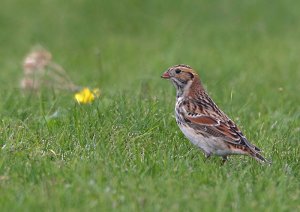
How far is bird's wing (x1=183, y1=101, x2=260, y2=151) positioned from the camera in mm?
7766

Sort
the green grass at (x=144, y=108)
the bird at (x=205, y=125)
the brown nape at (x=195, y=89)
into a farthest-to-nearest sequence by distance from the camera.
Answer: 1. the brown nape at (x=195, y=89)
2. the bird at (x=205, y=125)
3. the green grass at (x=144, y=108)

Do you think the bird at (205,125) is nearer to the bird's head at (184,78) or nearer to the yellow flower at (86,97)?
the bird's head at (184,78)

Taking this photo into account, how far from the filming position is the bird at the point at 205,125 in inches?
304

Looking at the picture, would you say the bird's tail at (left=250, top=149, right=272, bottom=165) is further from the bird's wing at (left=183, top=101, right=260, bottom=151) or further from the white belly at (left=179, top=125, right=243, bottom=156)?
the white belly at (left=179, top=125, right=243, bottom=156)

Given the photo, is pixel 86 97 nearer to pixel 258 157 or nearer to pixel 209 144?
pixel 209 144

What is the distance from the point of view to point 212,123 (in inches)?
315

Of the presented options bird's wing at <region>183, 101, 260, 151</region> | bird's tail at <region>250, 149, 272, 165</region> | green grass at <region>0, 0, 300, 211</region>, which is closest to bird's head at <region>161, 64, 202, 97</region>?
bird's wing at <region>183, 101, 260, 151</region>

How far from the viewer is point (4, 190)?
6535 mm

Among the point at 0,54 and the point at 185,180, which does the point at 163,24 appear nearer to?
the point at 0,54

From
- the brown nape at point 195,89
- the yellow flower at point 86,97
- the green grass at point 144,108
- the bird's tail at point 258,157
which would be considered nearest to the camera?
the green grass at point 144,108

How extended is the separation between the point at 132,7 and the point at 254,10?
2742mm

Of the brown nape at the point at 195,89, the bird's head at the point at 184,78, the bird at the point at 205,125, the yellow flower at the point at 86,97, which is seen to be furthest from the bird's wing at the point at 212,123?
the yellow flower at the point at 86,97

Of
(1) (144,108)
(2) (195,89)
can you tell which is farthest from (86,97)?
(2) (195,89)

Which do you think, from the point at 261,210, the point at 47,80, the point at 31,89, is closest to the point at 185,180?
the point at 261,210
